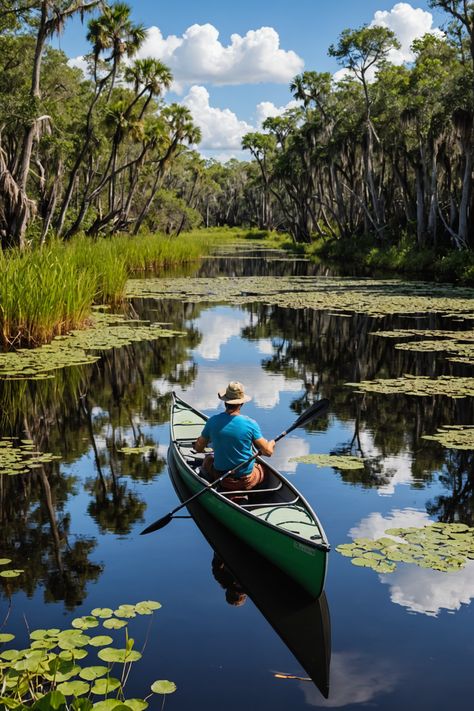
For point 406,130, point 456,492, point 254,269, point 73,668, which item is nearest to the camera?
point 73,668

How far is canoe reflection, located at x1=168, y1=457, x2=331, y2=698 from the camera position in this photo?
5.38 m

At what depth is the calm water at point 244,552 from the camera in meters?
5.11

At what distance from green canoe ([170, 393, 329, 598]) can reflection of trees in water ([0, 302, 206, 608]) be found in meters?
0.86

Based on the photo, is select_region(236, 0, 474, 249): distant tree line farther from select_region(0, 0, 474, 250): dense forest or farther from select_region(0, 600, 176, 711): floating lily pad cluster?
select_region(0, 600, 176, 711): floating lily pad cluster

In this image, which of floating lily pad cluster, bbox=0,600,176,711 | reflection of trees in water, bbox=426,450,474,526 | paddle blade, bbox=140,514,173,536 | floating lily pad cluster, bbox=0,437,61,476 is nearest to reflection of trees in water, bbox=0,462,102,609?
floating lily pad cluster, bbox=0,437,61,476

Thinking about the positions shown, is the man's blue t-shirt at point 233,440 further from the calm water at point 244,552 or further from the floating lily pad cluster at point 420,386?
the floating lily pad cluster at point 420,386

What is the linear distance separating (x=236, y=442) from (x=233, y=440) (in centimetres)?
4

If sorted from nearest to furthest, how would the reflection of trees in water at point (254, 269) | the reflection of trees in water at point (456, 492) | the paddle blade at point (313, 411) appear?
1. the reflection of trees in water at point (456, 492)
2. the paddle blade at point (313, 411)
3. the reflection of trees in water at point (254, 269)

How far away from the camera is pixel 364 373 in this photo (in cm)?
1520

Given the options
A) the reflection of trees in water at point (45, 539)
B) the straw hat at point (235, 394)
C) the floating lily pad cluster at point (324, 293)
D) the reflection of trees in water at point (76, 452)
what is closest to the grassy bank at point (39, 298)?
the reflection of trees in water at point (76, 452)

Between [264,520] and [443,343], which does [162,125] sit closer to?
[443,343]

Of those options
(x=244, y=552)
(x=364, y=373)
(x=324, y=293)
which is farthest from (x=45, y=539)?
(x=324, y=293)

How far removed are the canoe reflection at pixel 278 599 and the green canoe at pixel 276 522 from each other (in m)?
0.11

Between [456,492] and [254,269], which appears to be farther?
[254,269]
